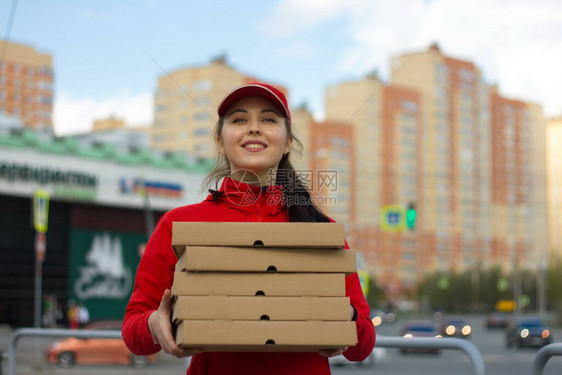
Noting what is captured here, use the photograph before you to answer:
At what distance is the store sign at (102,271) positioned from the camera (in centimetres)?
3528

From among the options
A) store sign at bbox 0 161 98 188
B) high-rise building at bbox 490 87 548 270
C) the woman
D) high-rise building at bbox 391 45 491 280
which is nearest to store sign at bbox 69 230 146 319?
store sign at bbox 0 161 98 188

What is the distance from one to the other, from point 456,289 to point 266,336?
9021 cm

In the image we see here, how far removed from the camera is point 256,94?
2279 millimetres

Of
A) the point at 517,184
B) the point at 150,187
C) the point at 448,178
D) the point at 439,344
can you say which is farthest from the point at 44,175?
the point at 517,184

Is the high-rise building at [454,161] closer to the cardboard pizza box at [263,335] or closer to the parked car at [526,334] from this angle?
the parked car at [526,334]

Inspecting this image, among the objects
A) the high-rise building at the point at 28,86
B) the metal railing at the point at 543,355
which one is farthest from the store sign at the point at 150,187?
the metal railing at the point at 543,355

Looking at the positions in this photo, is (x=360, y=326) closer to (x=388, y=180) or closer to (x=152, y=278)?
(x=152, y=278)

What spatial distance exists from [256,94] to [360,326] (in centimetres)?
78

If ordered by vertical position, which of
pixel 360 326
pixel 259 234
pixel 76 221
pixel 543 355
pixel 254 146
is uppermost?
pixel 76 221

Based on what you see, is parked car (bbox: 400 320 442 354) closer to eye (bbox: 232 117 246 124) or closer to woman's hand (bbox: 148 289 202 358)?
eye (bbox: 232 117 246 124)

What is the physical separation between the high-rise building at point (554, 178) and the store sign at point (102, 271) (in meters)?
83.5

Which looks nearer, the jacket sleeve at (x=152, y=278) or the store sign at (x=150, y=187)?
the jacket sleeve at (x=152, y=278)

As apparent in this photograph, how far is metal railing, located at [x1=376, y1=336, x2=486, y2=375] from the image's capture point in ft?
13.6

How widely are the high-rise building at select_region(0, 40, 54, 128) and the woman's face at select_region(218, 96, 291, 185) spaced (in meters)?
53.0
